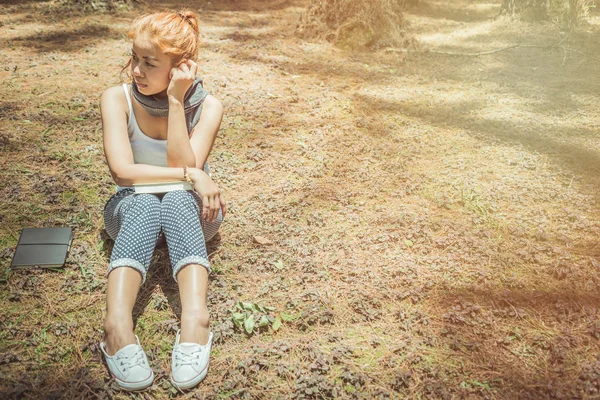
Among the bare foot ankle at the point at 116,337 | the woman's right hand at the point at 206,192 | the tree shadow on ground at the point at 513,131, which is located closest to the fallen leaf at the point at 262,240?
the woman's right hand at the point at 206,192

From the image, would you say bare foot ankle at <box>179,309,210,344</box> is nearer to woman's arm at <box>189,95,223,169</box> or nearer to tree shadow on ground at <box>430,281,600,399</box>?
woman's arm at <box>189,95,223,169</box>

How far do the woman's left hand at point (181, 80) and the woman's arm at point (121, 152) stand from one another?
0.40 meters

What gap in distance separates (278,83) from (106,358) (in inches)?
218

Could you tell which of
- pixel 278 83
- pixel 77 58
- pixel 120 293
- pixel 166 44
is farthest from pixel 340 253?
pixel 77 58

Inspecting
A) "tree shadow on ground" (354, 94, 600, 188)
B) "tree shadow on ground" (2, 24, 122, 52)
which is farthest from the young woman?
"tree shadow on ground" (2, 24, 122, 52)

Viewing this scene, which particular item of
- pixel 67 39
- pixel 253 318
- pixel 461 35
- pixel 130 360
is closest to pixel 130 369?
pixel 130 360

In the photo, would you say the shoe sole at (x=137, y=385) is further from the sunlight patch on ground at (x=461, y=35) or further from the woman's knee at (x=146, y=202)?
the sunlight patch on ground at (x=461, y=35)

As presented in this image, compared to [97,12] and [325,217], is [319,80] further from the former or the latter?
[97,12]

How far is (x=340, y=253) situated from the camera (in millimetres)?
3605

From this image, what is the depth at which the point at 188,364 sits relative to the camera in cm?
244

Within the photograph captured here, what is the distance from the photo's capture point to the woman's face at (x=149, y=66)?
2.77m

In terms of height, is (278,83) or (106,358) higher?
(278,83)

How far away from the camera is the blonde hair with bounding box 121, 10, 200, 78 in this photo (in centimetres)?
273

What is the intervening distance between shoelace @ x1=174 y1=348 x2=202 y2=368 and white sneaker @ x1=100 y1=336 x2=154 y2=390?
0.16 meters
